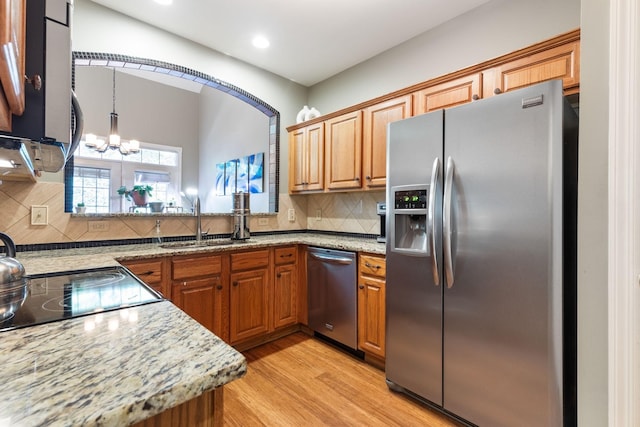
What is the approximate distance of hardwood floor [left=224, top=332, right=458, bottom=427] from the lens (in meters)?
1.69

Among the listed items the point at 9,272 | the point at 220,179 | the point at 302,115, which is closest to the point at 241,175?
the point at 220,179

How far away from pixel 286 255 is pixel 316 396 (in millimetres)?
1169

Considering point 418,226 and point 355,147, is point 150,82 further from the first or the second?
point 418,226

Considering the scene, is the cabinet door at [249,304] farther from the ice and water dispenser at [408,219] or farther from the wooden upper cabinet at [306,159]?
the ice and water dispenser at [408,219]

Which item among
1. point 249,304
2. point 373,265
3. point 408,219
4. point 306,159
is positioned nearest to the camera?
point 408,219

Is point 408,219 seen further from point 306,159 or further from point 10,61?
point 10,61

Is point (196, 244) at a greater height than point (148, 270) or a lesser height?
greater

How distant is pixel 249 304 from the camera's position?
2.48 m

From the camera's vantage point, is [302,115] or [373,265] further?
[302,115]

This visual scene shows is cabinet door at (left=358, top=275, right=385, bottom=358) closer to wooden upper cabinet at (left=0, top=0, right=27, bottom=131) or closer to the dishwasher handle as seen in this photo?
the dishwasher handle

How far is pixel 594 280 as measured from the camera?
103 cm

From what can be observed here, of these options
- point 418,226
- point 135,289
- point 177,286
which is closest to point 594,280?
point 418,226

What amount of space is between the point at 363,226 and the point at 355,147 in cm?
79

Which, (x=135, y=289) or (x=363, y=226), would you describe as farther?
(x=363, y=226)
